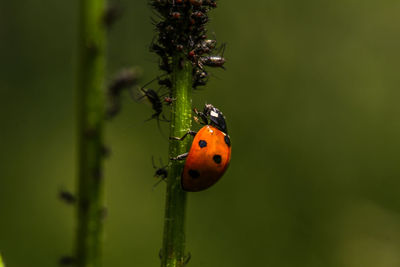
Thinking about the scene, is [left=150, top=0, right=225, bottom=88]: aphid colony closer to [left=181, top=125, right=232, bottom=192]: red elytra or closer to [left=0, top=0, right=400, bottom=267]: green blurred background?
[left=181, top=125, right=232, bottom=192]: red elytra

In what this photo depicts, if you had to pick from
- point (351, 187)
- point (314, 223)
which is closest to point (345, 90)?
point (351, 187)

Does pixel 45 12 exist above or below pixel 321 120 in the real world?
above

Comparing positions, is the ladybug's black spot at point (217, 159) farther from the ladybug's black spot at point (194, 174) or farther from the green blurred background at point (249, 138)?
the green blurred background at point (249, 138)

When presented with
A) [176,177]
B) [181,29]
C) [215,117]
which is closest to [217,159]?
[215,117]

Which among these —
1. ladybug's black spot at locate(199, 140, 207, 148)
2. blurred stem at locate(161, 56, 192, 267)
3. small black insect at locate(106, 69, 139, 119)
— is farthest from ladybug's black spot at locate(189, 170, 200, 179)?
small black insect at locate(106, 69, 139, 119)

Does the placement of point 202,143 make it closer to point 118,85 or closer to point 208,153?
point 208,153

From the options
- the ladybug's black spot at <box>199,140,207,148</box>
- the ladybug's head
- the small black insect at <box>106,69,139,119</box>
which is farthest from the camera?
the ladybug's head

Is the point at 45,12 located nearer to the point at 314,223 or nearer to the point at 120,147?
the point at 120,147
